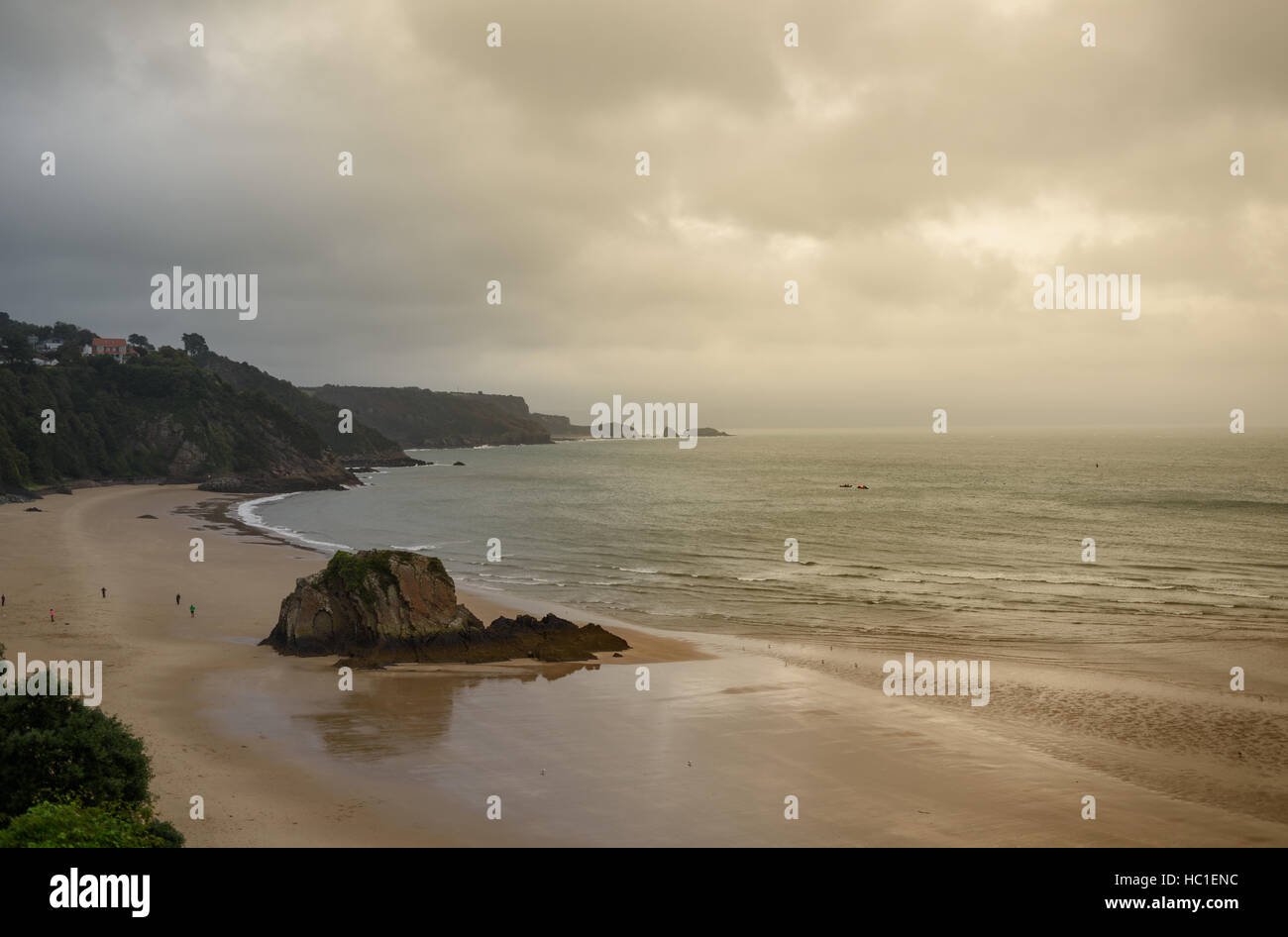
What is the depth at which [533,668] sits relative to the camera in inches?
1157

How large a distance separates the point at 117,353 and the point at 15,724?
185989 mm

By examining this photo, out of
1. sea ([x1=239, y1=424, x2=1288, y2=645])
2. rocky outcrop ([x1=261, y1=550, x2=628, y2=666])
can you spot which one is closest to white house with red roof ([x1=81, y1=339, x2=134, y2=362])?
sea ([x1=239, y1=424, x2=1288, y2=645])

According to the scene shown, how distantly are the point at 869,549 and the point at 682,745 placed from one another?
4403cm

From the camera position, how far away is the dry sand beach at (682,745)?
54.4 feet

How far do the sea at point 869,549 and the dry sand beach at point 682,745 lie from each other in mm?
6659

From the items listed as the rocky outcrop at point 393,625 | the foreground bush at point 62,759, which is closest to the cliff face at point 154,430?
the rocky outcrop at point 393,625

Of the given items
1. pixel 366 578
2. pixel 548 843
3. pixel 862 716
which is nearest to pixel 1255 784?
Answer: pixel 862 716

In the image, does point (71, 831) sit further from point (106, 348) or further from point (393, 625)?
point (106, 348)

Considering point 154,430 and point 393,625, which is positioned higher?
point 154,430

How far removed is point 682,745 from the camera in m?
21.4

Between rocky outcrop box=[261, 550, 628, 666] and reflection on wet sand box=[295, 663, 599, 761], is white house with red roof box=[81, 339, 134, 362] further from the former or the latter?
reflection on wet sand box=[295, 663, 599, 761]

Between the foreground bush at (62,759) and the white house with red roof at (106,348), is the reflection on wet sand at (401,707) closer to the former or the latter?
the foreground bush at (62,759)

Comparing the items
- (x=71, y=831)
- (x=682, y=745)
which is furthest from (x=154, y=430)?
(x=71, y=831)

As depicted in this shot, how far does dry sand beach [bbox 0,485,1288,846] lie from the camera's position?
16594 mm
